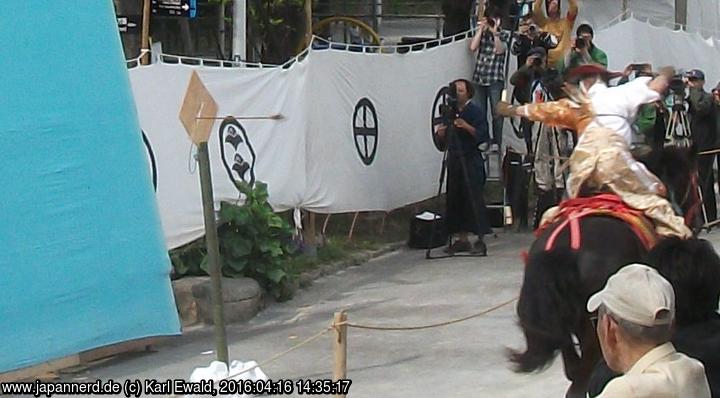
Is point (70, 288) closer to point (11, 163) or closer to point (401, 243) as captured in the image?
point (11, 163)

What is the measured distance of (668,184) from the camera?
7.79m

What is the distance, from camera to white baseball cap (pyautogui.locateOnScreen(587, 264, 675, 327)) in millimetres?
3727

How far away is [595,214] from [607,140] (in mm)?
602

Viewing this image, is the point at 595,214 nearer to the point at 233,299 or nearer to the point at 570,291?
the point at 570,291

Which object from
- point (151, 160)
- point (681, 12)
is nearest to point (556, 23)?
point (681, 12)

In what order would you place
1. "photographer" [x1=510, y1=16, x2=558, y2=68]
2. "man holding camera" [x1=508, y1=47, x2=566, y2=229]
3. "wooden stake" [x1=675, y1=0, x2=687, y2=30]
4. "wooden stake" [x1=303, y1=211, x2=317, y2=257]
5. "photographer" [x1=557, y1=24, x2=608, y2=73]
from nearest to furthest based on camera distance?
"wooden stake" [x1=303, y1=211, x2=317, y2=257] < "man holding camera" [x1=508, y1=47, x2=566, y2=229] < "photographer" [x1=557, y1=24, x2=608, y2=73] < "photographer" [x1=510, y1=16, x2=558, y2=68] < "wooden stake" [x1=675, y1=0, x2=687, y2=30]

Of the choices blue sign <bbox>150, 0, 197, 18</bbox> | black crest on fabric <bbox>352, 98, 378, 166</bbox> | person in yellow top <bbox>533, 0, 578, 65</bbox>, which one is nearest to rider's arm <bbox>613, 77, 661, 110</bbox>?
black crest on fabric <bbox>352, 98, 378, 166</bbox>

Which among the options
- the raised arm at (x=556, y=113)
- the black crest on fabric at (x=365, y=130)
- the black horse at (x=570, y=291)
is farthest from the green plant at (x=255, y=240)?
the black horse at (x=570, y=291)

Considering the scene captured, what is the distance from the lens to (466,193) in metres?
14.0

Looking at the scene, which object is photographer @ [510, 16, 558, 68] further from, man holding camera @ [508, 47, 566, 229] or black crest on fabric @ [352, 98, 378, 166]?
black crest on fabric @ [352, 98, 378, 166]

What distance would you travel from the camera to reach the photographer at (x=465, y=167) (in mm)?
13930

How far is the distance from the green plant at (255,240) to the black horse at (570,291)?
177 inches

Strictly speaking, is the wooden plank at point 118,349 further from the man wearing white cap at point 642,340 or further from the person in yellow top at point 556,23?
the person in yellow top at point 556,23

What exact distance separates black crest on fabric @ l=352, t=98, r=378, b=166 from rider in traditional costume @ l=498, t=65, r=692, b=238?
5.68 meters
